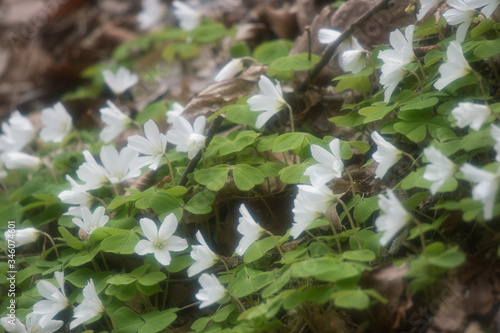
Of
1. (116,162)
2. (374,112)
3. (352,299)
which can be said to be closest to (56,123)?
(116,162)

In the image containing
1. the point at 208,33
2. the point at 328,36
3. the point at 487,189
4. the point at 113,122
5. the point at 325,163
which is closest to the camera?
the point at 487,189

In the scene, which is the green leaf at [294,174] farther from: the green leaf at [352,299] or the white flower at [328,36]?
the white flower at [328,36]

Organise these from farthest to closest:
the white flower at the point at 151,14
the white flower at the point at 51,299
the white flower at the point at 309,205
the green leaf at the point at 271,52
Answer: the white flower at the point at 151,14 < the green leaf at the point at 271,52 < the white flower at the point at 51,299 < the white flower at the point at 309,205

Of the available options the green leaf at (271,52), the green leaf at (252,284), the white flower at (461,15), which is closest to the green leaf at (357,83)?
the white flower at (461,15)

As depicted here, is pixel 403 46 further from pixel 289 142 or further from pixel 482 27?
pixel 289 142

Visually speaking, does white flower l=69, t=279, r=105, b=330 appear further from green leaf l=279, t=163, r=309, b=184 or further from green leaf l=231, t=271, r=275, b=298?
green leaf l=279, t=163, r=309, b=184

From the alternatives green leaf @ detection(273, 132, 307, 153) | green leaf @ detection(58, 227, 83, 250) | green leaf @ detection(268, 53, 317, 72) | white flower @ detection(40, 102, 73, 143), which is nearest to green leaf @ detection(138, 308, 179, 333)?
green leaf @ detection(58, 227, 83, 250)
